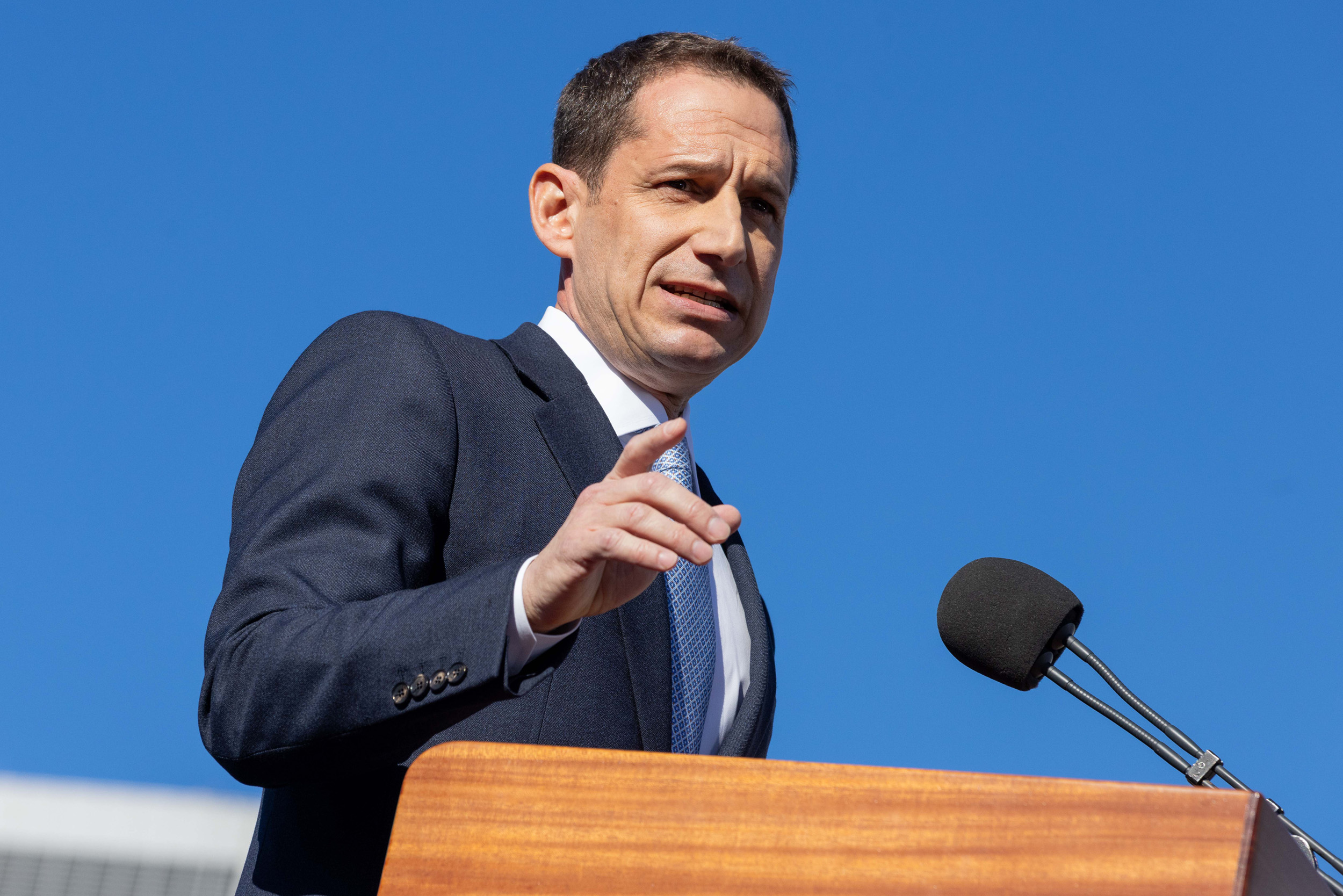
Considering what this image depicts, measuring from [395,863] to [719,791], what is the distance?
0.31 metres

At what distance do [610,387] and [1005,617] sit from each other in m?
0.95

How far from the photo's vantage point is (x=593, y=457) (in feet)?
7.15

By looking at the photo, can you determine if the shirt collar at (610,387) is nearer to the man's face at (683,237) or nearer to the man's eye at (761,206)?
the man's face at (683,237)

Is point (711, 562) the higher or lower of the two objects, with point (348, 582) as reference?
higher

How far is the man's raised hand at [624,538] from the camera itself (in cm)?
128

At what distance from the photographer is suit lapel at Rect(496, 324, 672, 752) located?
1.95m

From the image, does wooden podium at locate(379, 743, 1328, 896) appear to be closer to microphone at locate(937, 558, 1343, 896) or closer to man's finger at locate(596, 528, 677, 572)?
man's finger at locate(596, 528, 677, 572)

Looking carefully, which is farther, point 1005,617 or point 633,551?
point 1005,617

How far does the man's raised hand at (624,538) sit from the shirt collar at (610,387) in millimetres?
1052

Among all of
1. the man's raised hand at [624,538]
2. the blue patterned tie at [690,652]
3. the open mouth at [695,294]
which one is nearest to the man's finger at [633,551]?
the man's raised hand at [624,538]

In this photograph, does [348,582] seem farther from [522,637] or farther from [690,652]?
[690,652]

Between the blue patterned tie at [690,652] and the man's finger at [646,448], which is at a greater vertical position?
the man's finger at [646,448]

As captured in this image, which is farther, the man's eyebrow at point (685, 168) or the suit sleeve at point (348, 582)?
the man's eyebrow at point (685, 168)

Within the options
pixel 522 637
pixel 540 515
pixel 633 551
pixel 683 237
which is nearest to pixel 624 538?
pixel 633 551
